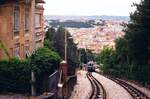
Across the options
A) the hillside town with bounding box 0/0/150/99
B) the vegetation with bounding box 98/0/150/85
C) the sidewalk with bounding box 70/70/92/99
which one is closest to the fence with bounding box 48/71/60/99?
the hillside town with bounding box 0/0/150/99

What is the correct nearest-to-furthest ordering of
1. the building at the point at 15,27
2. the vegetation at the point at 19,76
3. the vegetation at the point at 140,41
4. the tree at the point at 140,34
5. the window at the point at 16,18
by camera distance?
the vegetation at the point at 19,76 < the building at the point at 15,27 < the window at the point at 16,18 < the tree at the point at 140,34 < the vegetation at the point at 140,41

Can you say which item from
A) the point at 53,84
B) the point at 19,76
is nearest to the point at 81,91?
the point at 53,84

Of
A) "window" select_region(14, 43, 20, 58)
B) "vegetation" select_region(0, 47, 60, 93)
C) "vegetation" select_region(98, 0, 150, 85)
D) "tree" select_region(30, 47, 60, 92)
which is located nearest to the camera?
"vegetation" select_region(0, 47, 60, 93)

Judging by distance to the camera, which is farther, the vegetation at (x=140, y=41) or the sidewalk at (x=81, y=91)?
the vegetation at (x=140, y=41)

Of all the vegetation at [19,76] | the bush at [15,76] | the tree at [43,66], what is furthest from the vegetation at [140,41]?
the bush at [15,76]

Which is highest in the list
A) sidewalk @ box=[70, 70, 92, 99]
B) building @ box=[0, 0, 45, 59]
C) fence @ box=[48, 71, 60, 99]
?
building @ box=[0, 0, 45, 59]

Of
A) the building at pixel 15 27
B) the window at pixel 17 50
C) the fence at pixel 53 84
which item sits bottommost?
the fence at pixel 53 84

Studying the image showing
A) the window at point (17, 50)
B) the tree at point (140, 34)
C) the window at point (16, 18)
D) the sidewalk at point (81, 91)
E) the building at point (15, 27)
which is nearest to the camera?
the building at point (15, 27)

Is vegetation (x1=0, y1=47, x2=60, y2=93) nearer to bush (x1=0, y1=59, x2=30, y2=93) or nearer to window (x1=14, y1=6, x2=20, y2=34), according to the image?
bush (x1=0, y1=59, x2=30, y2=93)

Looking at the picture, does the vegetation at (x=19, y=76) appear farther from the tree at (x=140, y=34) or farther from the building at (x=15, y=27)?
the tree at (x=140, y=34)

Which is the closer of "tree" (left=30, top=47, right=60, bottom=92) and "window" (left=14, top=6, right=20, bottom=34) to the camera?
"tree" (left=30, top=47, right=60, bottom=92)

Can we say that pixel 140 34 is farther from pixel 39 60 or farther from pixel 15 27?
pixel 39 60

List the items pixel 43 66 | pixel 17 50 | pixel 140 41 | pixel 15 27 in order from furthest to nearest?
pixel 140 41 → pixel 17 50 → pixel 15 27 → pixel 43 66

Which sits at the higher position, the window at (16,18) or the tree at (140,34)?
the window at (16,18)
